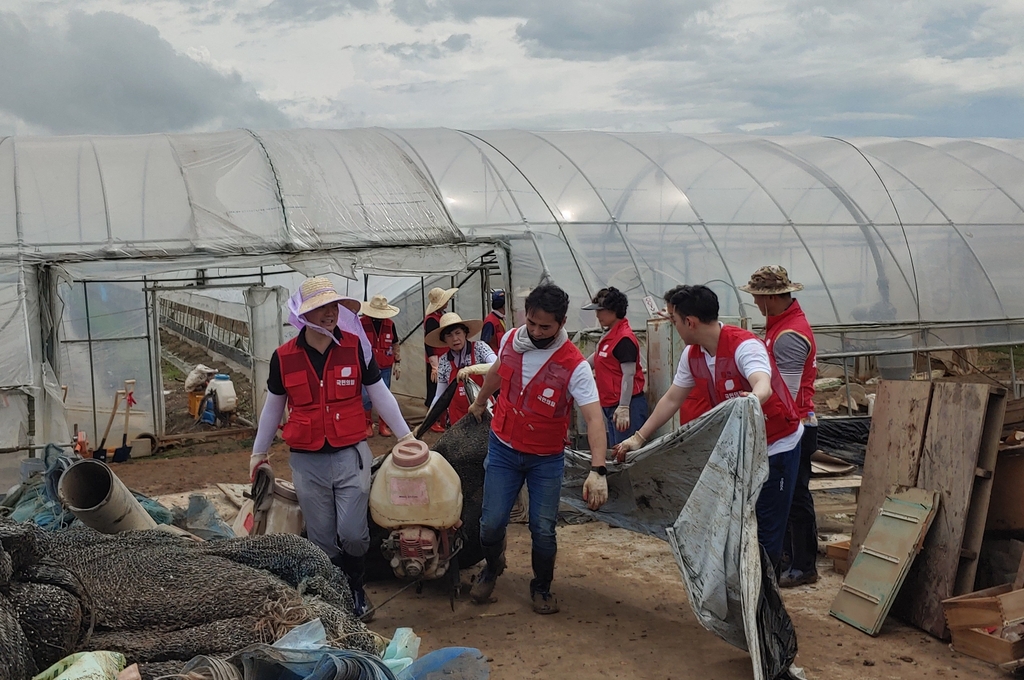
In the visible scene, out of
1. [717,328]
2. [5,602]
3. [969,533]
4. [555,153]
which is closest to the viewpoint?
[5,602]

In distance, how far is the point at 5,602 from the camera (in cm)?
287

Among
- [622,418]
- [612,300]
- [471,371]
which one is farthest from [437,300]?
[471,371]

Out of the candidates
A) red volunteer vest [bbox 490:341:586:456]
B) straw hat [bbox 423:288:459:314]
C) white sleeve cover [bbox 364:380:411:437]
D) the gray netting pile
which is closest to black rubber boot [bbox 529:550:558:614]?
red volunteer vest [bbox 490:341:586:456]

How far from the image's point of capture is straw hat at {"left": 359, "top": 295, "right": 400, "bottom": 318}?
9969 millimetres

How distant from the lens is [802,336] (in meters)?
5.24

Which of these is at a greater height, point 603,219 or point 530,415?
point 603,219

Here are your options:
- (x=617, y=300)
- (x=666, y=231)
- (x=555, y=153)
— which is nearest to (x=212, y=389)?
(x=555, y=153)

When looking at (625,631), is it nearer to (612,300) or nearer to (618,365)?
(618,365)

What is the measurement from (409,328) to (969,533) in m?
10.3

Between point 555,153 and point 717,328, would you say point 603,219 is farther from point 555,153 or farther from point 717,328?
point 717,328

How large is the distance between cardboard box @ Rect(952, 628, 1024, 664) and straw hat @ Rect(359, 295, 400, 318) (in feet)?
21.8

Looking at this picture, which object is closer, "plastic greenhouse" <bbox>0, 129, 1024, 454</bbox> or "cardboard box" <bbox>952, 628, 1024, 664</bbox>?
"cardboard box" <bbox>952, 628, 1024, 664</bbox>

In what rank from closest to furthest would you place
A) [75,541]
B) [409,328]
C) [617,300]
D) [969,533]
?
[75,541] < [969,533] < [617,300] < [409,328]

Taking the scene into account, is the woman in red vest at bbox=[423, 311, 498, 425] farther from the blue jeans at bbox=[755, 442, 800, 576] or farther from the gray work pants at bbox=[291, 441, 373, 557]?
the blue jeans at bbox=[755, 442, 800, 576]
